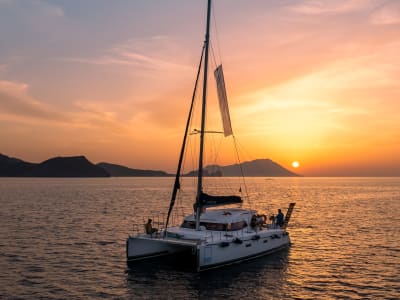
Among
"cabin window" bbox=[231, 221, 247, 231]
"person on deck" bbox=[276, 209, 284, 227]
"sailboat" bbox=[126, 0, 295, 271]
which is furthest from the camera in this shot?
"person on deck" bbox=[276, 209, 284, 227]

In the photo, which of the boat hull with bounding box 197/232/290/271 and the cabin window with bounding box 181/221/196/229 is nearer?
the boat hull with bounding box 197/232/290/271

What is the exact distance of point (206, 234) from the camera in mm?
25141

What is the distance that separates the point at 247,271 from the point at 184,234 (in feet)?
14.3

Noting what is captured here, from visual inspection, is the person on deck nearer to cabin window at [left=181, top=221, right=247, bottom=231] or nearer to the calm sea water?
the calm sea water

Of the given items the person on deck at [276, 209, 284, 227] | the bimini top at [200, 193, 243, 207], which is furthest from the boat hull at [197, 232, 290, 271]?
the bimini top at [200, 193, 243, 207]

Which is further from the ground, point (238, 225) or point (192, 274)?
point (238, 225)

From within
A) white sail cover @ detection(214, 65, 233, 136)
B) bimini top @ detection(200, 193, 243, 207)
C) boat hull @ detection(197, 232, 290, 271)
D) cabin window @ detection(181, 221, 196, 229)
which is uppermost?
white sail cover @ detection(214, 65, 233, 136)

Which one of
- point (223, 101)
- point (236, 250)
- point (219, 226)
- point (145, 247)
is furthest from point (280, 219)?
point (145, 247)

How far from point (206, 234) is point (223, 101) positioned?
8.32 metres

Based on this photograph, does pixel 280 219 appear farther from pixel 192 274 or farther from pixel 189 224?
pixel 192 274

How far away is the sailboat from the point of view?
917 inches

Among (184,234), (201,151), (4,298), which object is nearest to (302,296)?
(184,234)

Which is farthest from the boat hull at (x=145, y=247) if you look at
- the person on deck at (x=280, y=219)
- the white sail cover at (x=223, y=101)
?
the person on deck at (x=280, y=219)

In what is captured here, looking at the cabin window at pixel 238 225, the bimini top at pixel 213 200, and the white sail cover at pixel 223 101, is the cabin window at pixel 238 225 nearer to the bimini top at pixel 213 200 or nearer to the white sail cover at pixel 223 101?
the bimini top at pixel 213 200
